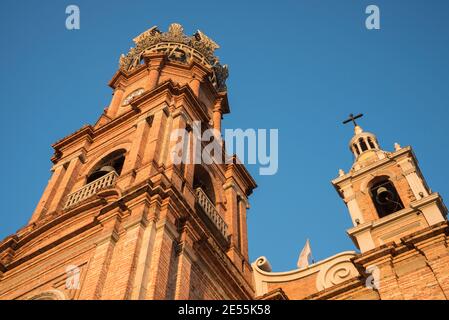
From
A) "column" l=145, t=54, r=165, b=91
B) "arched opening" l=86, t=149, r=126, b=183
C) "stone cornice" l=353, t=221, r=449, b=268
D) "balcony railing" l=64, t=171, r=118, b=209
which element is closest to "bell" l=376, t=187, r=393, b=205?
"stone cornice" l=353, t=221, r=449, b=268

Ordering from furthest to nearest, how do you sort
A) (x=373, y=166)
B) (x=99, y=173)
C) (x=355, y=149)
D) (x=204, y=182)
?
1. (x=204, y=182)
2. (x=99, y=173)
3. (x=355, y=149)
4. (x=373, y=166)

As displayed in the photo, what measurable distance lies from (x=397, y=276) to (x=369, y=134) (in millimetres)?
7646

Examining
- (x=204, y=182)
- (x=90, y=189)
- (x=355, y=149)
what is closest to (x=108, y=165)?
(x=90, y=189)

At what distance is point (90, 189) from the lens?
19719 millimetres

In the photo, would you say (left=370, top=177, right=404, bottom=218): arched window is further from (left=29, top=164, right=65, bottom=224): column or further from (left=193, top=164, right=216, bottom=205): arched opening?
(left=29, top=164, right=65, bottom=224): column

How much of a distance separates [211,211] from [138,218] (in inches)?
203

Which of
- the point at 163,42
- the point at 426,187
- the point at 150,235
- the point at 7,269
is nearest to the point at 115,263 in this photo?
the point at 150,235

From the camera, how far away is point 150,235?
14.5m

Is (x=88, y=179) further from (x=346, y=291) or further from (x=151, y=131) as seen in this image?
(x=346, y=291)

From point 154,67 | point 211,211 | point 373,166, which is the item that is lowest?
point 211,211

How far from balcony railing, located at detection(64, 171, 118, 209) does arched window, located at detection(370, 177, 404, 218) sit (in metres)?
8.19

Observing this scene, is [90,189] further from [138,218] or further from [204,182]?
[138,218]

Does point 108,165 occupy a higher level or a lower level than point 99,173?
higher

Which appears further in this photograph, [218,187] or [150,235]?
[218,187]
